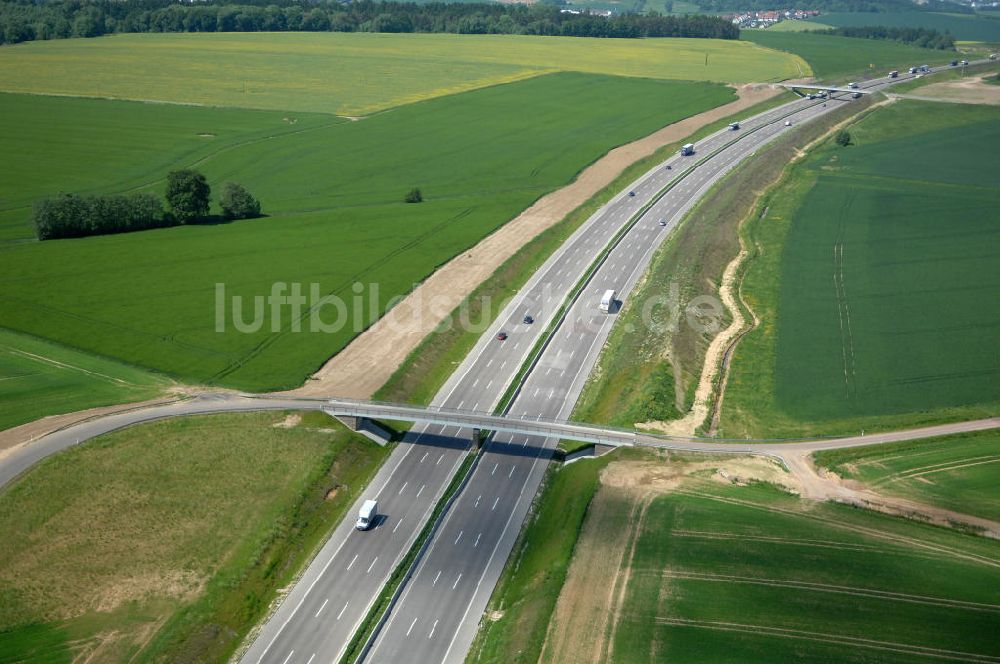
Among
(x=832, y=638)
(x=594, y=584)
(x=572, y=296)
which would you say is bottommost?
(x=594, y=584)

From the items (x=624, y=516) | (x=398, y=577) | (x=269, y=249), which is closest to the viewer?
(x=398, y=577)

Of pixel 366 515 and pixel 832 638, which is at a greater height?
pixel 832 638

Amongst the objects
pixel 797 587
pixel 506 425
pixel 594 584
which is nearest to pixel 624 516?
pixel 594 584

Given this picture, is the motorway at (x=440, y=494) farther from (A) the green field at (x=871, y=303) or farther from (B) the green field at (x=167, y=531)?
(A) the green field at (x=871, y=303)

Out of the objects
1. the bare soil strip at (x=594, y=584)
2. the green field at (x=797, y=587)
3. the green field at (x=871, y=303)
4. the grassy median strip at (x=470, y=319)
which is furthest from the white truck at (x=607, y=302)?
the green field at (x=797, y=587)

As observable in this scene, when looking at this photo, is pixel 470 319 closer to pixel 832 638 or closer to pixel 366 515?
pixel 366 515

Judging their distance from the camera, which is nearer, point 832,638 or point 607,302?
point 832,638

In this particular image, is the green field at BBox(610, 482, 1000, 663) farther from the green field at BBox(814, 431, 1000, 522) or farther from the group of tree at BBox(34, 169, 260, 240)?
the group of tree at BBox(34, 169, 260, 240)
